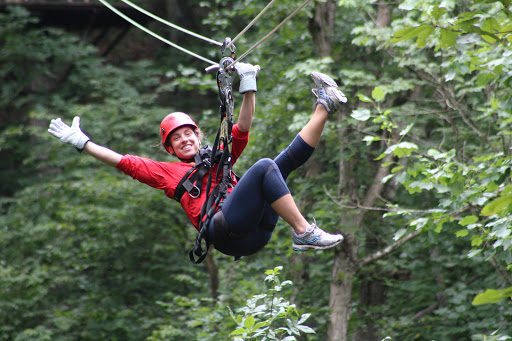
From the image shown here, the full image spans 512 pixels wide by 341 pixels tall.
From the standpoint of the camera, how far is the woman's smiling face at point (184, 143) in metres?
3.54

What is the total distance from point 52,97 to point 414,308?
683cm

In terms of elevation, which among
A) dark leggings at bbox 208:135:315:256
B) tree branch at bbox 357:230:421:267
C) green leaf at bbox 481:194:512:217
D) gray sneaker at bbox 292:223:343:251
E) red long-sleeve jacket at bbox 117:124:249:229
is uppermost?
tree branch at bbox 357:230:421:267

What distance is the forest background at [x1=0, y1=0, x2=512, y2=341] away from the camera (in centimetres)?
661

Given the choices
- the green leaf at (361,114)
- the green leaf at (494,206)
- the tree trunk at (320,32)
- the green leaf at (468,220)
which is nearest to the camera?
the green leaf at (494,206)

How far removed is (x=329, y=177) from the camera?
789 centimetres

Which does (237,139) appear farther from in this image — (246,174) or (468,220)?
(468,220)

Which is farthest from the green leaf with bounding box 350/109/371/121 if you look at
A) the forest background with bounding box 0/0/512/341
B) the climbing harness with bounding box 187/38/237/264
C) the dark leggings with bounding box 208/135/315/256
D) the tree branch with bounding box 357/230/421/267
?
the tree branch with bounding box 357/230/421/267

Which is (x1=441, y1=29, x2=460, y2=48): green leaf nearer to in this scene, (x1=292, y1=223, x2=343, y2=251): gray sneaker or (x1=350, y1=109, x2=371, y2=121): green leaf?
(x1=292, y1=223, x2=343, y2=251): gray sneaker

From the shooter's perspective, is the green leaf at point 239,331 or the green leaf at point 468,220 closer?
the green leaf at point 239,331

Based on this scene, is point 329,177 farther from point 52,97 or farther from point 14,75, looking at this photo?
point 14,75

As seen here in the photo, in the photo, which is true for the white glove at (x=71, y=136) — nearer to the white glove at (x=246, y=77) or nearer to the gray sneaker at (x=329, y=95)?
the white glove at (x=246, y=77)

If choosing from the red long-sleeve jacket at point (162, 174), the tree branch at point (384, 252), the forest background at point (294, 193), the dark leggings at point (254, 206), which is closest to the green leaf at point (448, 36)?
the dark leggings at point (254, 206)

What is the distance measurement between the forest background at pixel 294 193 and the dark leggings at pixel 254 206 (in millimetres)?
2072

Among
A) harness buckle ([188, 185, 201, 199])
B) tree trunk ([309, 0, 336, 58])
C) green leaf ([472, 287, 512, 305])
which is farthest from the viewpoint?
tree trunk ([309, 0, 336, 58])
